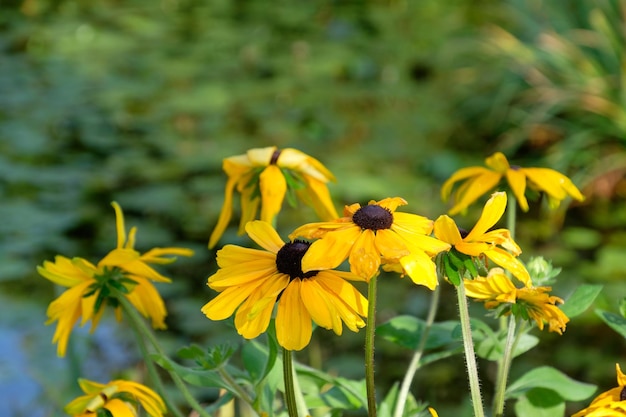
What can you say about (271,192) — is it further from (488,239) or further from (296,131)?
(296,131)

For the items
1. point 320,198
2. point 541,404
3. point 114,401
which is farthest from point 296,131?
point 114,401

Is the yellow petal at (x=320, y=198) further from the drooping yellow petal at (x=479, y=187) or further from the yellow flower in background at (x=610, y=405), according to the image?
the yellow flower in background at (x=610, y=405)

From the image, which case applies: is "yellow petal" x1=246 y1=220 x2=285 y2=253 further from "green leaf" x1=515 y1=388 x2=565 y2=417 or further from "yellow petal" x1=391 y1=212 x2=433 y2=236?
"green leaf" x1=515 y1=388 x2=565 y2=417

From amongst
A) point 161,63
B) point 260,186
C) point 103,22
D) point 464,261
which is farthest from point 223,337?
point 103,22

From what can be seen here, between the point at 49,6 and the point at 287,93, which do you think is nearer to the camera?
the point at 287,93

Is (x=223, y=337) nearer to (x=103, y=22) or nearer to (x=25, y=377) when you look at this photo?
Answer: (x=25, y=377)

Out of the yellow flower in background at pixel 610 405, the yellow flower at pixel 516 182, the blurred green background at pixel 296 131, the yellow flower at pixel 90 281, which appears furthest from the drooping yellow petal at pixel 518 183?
the blurred green background at pixel 296 131
